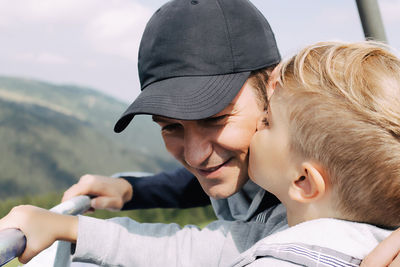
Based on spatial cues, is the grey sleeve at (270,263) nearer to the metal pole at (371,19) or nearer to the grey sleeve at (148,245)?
the grey sleeve at (148,245)

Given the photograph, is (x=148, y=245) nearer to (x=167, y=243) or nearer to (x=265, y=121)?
(x=167, y=243)

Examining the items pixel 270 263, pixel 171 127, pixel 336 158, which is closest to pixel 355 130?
pixel 336 158

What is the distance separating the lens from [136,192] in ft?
6.25

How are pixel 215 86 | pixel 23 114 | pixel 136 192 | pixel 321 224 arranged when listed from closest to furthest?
1. pixel 321 224
2. pixel 215 86
3. pixel 136 192
4. pixel 23 114

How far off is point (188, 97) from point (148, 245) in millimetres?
494

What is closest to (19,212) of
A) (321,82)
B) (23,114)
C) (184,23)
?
(184,23)

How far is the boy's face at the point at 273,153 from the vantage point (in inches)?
40.1

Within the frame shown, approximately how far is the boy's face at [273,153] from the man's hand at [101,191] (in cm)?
72

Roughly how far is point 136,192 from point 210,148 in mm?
766

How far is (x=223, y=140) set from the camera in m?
1.22

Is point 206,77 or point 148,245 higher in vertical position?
point 206,77

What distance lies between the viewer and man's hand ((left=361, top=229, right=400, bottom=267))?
841 mm

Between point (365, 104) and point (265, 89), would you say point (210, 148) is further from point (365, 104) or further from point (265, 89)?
point (365, 104)

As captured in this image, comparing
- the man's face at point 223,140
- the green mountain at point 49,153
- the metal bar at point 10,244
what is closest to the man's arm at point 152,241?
the man's face at point 223,140
